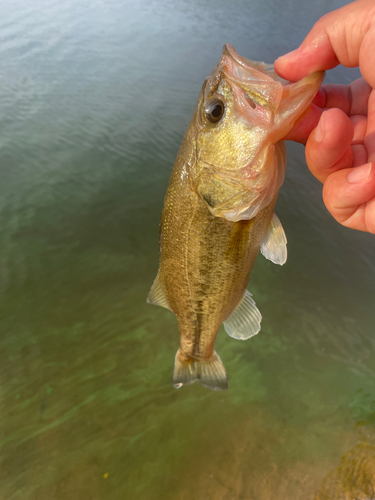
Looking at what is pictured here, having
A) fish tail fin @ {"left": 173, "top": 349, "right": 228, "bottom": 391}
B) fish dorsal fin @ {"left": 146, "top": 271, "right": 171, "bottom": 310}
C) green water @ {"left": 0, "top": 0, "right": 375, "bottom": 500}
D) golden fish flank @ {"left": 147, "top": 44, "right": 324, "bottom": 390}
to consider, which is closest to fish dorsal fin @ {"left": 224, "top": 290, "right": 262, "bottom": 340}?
golden fish flank @ {"left": 147, "top": 44, "right": 324, "bottom": 390}

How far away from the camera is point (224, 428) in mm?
2461

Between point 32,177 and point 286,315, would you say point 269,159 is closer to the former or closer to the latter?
point 286,315

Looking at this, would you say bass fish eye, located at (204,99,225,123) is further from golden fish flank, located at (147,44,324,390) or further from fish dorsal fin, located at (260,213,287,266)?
fish dorsal fin, located at (260,213,287,266)

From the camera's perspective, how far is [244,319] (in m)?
1.78

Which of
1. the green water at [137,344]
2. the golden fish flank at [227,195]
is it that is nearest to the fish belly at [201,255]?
the golden fish flank at [227,195]

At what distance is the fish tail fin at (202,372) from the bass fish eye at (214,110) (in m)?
1.55

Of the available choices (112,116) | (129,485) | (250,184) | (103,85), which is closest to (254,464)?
(129,485)

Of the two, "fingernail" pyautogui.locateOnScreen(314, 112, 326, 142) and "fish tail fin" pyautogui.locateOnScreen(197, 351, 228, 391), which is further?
"fish tail fin" pyautogui.locateOnScreen(197, 351, 228, 391)

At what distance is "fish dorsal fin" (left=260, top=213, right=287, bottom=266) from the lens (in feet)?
4.65

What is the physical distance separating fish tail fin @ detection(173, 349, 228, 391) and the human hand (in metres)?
1.31

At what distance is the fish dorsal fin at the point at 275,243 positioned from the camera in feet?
4.65

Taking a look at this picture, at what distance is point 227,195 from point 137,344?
2.19 m

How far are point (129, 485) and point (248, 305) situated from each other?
71.1 inches

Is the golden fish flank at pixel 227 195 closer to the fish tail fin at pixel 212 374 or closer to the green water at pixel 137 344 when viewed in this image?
the fish tail fin at pixel 212 374
